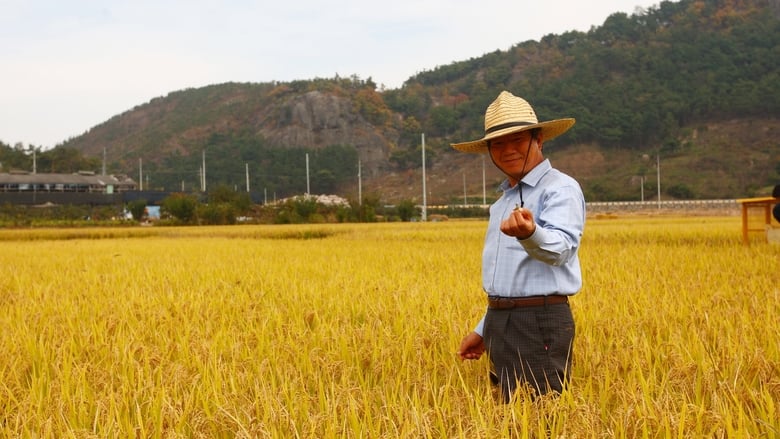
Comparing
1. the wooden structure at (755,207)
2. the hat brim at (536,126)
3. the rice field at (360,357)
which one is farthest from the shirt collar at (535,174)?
the wooden structure at (755,207)

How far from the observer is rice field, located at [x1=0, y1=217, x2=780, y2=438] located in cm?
148

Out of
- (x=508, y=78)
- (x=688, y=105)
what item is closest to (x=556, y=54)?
(x=508, y=78)

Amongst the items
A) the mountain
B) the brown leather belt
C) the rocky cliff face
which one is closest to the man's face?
the brown leather belt

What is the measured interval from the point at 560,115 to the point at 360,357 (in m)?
70.6

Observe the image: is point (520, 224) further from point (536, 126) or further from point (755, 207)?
point (755, 207)

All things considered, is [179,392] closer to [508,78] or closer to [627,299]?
[627,299]

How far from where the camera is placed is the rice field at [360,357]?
148 cm

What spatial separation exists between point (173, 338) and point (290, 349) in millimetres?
726

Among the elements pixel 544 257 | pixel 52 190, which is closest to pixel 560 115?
pixel 52 190

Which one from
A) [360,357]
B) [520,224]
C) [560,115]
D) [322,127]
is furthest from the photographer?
[322,127]

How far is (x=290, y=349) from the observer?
8.17 ft

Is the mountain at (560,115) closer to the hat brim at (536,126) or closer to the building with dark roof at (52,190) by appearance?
the building with dark roof at (52,190)

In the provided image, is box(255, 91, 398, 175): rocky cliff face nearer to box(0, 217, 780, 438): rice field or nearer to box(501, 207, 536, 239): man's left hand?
box(0, 217, 780, 438): rice field

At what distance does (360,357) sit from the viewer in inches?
91.7
